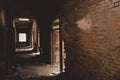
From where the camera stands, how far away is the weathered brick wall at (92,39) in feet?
14.4

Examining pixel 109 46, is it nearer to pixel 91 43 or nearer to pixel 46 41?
pixel 91 43

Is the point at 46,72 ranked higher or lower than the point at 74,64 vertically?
lower

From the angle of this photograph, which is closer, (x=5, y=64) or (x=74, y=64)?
(x=74, y=64)

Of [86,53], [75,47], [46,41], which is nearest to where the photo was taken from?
[86,53]

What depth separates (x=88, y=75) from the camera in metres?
5.77

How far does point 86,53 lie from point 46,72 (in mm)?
4629

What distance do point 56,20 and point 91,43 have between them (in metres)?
5.98

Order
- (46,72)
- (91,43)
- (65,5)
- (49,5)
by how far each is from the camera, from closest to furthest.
Result: (91,43) → (65,5) → (46,72) → (49,5)

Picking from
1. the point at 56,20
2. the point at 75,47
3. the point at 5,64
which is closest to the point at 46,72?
the point at 5,64

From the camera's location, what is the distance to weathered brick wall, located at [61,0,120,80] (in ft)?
14.4

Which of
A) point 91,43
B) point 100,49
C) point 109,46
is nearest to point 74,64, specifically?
point 91,43

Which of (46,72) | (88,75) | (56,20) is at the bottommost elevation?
(46,72)

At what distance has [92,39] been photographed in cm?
537

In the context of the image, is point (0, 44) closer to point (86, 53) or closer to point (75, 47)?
point (75, 47)
